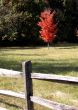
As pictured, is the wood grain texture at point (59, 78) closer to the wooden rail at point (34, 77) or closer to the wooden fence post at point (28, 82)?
the wooden rail at point (34, 77)

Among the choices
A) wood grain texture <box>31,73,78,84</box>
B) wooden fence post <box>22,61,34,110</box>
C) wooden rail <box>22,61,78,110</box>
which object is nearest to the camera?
wood grain texture <box>31,73,78,84</box>

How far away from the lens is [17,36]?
5972 centimetres

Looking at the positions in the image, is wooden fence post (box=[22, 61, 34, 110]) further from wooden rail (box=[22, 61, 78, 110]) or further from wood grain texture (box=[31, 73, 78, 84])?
wood grain texture (box=[31, 73, 78, 84])

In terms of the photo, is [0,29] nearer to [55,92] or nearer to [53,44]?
[53,44]

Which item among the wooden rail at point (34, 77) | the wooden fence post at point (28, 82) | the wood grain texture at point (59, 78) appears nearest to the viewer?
the wood grain texture at point (59, 78)

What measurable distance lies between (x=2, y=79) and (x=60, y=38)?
164 feet

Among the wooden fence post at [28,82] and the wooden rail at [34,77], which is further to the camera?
the wooden fence post at [28,82]

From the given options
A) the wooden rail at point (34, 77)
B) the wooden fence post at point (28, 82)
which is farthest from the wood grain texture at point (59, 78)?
the wooden fence post at point (28, 82)

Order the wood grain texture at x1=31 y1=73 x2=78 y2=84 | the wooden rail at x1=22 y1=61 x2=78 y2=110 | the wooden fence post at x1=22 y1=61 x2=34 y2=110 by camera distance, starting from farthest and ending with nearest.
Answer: the wooden fence post at x1=22 y1=61 x2=34 y2=110 < the wooden rail at x1=22 y1=61 x2=78 y2=110 < the wood grain texture at x1=31 y1=73 x2=78 y2=84

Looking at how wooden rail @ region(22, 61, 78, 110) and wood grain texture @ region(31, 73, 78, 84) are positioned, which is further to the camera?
wooden rail @ region(22, 61, 78, 110)

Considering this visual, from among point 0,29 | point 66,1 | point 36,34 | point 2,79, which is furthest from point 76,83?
point 66,1

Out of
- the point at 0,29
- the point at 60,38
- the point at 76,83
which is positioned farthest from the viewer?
the point at 60,38

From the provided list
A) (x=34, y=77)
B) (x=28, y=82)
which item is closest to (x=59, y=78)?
(x=34, y=77)

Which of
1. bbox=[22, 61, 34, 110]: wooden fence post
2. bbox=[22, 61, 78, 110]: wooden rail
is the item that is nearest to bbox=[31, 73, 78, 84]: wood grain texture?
bbox=[22, 61, 78, 110]: wooden rail
